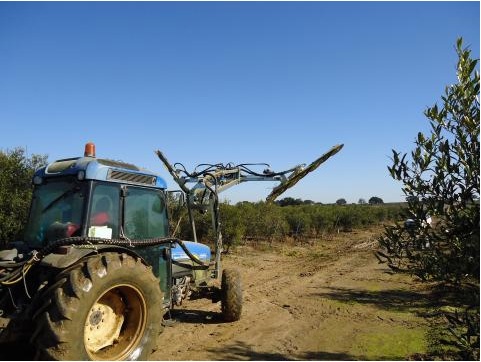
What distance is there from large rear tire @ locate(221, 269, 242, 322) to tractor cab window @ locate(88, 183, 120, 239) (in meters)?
2.82

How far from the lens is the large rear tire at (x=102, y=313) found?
13.6ft

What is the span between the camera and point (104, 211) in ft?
17.9

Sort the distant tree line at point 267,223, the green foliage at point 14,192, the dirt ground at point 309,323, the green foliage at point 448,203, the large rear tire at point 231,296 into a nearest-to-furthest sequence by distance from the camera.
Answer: the green foliage at point 448,203, the dirt ground at point 309,323, the large rear tire at point 231,296, the green foliage at point 14,192, the distant tree line at point 267,223

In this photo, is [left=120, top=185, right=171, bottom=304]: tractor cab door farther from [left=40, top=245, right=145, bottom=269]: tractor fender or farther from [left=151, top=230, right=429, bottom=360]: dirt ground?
[left=151, top=230, right=429, bottom=360]: dirt ground

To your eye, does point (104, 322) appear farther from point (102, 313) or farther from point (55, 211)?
point (55, 211)

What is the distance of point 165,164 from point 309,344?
472cm

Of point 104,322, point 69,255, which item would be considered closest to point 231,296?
point 104,322

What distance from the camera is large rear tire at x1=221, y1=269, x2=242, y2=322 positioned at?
25.2 feet

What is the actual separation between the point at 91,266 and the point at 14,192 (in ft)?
30.3

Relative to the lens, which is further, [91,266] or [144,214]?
[144,214]

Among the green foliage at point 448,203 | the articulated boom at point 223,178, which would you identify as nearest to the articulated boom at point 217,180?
the articulated boom at point 223,178

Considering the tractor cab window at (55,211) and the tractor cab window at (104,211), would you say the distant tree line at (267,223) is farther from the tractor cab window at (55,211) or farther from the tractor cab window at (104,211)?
the tractor cab window at (55,211)

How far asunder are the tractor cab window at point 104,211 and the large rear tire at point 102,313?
0.58m

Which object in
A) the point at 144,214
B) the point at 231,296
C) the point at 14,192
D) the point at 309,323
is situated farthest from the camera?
the point at 14,192
